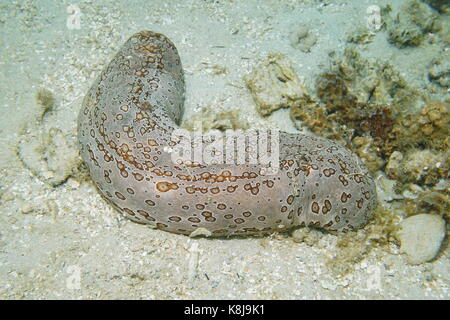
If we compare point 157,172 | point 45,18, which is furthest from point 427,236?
point 45,18

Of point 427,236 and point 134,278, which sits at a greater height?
point 427,236

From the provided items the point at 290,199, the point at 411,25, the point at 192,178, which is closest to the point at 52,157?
the point at 192,178

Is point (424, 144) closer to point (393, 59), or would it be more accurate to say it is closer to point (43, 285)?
point (393, 59)

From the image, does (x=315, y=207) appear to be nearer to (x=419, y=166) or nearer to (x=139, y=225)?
(x=419, y=166)

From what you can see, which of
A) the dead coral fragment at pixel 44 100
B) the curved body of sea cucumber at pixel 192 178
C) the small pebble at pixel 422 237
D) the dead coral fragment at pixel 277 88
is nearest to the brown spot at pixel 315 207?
the curved body of sea cucumber at pixel 192 178

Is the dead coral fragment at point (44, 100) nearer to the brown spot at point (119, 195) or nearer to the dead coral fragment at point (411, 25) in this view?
the brown spot at point (119, 195)

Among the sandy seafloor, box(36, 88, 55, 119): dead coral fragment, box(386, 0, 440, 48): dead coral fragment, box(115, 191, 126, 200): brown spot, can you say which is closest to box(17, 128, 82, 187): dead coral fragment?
the sandy seafloor
